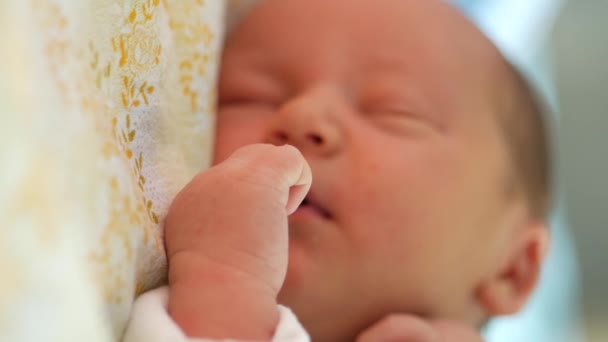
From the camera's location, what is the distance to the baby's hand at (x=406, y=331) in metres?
0.97

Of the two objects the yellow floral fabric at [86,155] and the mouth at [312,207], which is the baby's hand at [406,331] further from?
the yellow floral fabric at [86,155]

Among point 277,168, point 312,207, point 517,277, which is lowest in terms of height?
point 517,277

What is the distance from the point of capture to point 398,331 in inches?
38.6

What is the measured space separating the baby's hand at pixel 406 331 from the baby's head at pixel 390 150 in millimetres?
31

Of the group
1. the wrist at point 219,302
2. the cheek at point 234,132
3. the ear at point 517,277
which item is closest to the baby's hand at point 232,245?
the wrist at point 219,302

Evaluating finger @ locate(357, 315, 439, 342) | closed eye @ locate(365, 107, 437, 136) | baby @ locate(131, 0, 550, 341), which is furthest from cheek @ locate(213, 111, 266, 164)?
finger @ locate(357, 315, 439, 342)

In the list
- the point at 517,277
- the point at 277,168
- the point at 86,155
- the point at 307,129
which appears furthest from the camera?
the point at 517,277

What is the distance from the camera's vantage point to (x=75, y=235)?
1.81 ft

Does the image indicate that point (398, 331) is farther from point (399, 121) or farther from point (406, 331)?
point (399, 121)

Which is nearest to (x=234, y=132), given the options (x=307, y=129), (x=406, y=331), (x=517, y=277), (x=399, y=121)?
(x=307, y=129)

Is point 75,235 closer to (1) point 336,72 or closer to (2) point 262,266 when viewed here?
(2) point 262,266

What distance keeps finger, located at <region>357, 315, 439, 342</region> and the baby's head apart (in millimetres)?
32

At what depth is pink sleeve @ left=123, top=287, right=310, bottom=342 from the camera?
2.00 ft

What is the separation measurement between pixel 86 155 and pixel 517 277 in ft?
2.72
